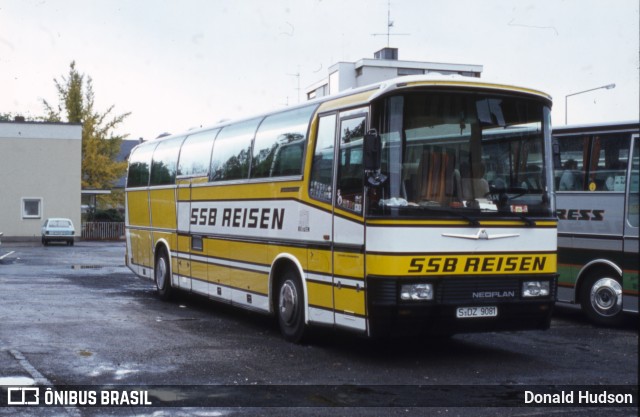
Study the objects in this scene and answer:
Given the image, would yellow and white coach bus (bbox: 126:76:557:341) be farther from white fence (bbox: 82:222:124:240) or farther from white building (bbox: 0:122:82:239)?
white fence (bbox: 82:222:124:240)

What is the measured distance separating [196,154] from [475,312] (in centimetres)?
766

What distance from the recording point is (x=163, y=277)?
1783 centimetres

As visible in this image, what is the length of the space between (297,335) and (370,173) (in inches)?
115

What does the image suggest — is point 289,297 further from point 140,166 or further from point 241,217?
point 140,166

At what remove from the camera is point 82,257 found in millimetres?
35469

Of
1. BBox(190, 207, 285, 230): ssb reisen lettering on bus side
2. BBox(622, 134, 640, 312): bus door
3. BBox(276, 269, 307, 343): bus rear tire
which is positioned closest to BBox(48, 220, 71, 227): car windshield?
BBox(190, 207, 285, 230): ssb reisen lettering on bus side

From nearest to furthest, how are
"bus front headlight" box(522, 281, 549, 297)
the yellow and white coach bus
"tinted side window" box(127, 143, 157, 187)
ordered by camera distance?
the yellow and white coach bus < "bus front headlight" box(522, 281, 549, 297) < "tinted side window" box(127, 143, 157, 187)

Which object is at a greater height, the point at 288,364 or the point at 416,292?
the point at 416,292

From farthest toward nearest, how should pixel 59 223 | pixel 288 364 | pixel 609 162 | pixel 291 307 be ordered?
pixel 59 223
pixel 609 162
pixel 291 307
pixel 288 364

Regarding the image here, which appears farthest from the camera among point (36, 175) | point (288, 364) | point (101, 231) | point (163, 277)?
point (101, 231)

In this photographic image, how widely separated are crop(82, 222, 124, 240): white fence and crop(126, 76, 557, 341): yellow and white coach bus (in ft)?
161

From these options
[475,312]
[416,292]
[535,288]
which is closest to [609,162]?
[535,288]

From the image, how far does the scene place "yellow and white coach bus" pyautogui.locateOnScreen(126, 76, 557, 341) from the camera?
9.79 meters

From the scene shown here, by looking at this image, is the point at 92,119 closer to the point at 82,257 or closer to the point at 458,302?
the point at 82,257
